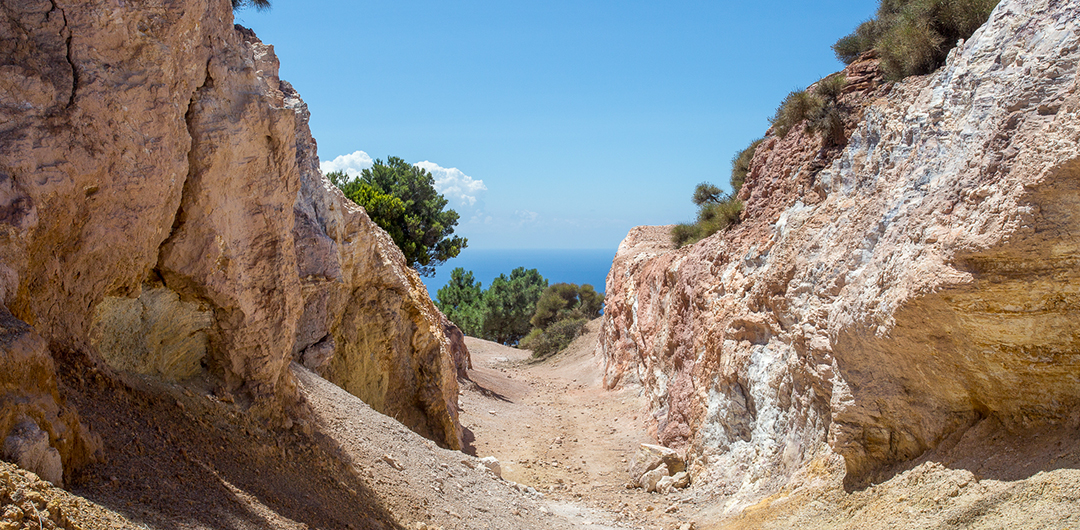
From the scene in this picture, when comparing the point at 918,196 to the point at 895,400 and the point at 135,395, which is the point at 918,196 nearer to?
the point at 895,400

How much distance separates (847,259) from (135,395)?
7782 millimetres

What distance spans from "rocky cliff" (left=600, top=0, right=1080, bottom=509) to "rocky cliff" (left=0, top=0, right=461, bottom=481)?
6.33m

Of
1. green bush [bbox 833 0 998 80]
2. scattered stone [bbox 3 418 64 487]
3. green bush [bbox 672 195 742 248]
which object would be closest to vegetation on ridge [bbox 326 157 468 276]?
green bush [bbox 672 195 742 248]

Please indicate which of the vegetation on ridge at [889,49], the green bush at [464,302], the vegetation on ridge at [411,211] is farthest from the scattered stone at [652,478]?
the green bush at [464,302]

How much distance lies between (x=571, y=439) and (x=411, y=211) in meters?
13.3

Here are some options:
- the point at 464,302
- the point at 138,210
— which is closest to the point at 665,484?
the point at 138,210

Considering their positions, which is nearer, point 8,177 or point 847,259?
point 8,177

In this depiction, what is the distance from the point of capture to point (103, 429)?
4328 mm

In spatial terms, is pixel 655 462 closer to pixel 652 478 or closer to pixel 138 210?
pixel 652 478

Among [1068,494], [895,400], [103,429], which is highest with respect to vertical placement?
[895,400]

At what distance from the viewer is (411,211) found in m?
25.6

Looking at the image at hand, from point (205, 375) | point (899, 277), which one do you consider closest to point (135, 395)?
point (205, 375)

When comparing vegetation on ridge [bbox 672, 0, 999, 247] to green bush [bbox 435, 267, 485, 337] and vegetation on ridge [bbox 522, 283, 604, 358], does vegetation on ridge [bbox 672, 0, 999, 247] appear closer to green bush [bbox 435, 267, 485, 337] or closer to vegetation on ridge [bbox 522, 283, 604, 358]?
vegetation on ridge [bbox 522, 283, 604, 358]

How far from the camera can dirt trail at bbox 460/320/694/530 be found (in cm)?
1014
